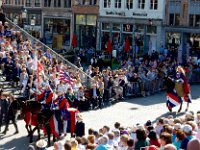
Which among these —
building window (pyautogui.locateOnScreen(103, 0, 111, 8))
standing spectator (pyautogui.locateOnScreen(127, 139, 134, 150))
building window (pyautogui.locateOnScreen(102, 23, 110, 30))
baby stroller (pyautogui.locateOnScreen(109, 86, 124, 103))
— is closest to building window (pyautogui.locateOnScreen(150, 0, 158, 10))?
building window (pyautogui.locateOnScreen(103, 0, 111, 8))

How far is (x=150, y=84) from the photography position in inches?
1157

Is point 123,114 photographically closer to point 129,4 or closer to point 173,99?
point 173,99

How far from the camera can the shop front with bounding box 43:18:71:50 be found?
56.1 metres

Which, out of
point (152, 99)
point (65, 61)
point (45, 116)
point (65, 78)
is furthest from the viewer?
point (65, 61)

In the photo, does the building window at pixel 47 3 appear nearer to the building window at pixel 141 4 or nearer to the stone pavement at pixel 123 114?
the building window at pixel 141 4

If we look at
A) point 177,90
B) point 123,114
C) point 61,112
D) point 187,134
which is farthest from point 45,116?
point 177,90

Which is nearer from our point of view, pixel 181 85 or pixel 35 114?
pixel 35 114

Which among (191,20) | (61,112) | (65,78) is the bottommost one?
(61,112)

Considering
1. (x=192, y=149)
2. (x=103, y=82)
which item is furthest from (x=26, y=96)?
(x=192, y=149)

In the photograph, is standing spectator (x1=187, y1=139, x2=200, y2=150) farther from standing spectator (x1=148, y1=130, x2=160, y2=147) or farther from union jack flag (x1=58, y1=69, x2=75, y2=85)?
union jack flag (x1=58, y1=69, x2=75, y2=85)

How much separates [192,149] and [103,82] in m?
16.0

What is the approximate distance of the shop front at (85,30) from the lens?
54.4 m

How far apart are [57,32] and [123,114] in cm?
3660

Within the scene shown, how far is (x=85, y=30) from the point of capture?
5569cm
